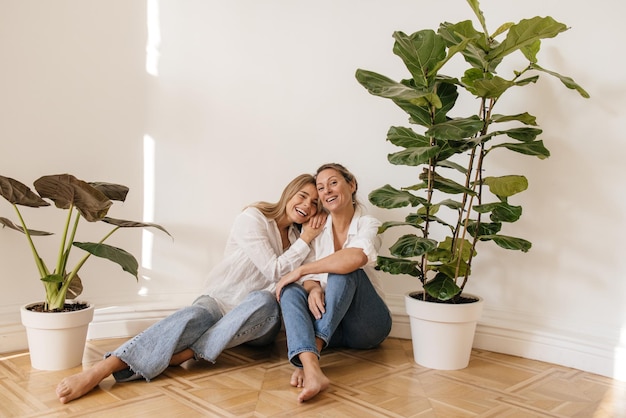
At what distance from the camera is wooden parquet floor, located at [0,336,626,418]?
6.32 ft

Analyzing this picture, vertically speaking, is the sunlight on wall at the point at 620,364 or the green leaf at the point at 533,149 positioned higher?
the green leaf at the point at 533,149

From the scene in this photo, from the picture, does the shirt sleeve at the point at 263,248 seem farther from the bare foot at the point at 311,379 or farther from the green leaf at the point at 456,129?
the green leaf at the point at 456,129

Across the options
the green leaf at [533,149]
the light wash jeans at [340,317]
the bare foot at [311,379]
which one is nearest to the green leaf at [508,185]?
the green leaf at [533,149]

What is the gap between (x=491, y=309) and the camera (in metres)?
2.78

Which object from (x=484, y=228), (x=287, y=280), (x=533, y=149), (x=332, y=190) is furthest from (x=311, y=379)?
(x=533, y=149)

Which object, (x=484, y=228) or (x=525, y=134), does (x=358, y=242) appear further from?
(x=525, y=134)

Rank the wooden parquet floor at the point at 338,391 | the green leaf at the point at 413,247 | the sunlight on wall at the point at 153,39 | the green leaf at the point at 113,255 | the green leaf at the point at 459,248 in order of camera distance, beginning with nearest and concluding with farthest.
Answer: the wooden parquet floor at the point at 338,391
the green leaf at the point at 113,255
the green leaf at the point at 413,247
the green leaf at the point at 459,248
the sunlight on wall at the point at 153,39

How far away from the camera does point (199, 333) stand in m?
2.33

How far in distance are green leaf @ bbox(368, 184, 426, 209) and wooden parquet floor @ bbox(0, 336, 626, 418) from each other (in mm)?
677

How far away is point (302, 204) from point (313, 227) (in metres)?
0.12

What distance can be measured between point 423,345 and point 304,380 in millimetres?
580

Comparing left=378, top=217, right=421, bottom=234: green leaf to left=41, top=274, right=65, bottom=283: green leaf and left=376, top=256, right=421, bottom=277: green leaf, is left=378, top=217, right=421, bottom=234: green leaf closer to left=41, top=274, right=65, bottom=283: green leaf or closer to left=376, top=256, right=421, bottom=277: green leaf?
left=376, top=256, right=421, bottom=277: green leaf

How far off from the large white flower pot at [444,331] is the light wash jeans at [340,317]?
189mm

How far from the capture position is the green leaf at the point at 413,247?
2238 millimetres
